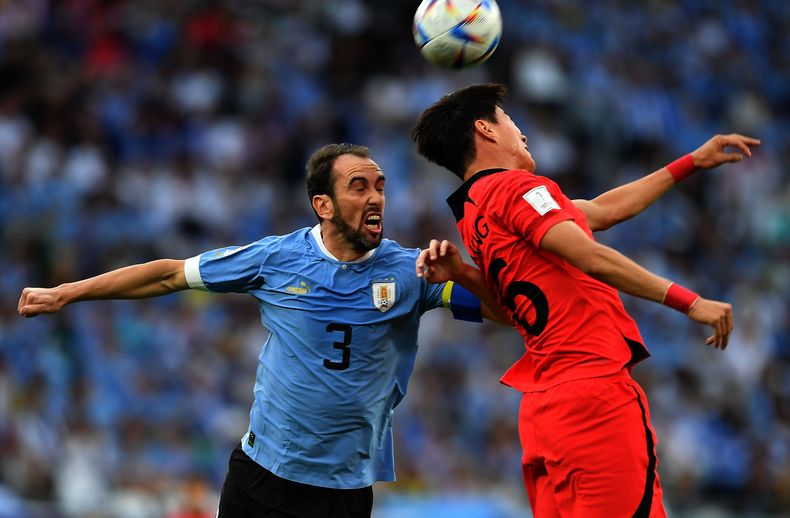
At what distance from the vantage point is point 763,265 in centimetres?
1636

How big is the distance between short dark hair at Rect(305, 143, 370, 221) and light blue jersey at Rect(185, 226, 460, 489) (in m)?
0.26

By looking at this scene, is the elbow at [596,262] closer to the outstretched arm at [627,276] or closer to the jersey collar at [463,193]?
the outstretched arm at [627,276]

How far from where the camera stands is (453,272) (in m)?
5.98

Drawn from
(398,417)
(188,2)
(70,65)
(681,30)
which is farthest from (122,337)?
(681,30)

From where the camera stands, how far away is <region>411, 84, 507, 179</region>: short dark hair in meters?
6.04

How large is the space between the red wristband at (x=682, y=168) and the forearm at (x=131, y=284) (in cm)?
255

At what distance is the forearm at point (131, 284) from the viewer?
632cm

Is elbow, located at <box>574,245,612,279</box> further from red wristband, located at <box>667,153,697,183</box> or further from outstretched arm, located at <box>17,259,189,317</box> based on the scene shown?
outstretched arm, located at <box>17,259,189,317</box>

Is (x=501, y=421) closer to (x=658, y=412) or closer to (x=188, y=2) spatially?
(x=658, y=412)

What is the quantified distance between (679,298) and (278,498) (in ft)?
7.72

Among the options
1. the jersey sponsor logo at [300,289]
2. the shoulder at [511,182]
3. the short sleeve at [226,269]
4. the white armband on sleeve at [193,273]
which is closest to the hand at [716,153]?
the shoulder at [511,182]

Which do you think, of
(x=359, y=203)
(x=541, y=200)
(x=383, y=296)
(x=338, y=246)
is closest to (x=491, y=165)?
(x=541, y=200)

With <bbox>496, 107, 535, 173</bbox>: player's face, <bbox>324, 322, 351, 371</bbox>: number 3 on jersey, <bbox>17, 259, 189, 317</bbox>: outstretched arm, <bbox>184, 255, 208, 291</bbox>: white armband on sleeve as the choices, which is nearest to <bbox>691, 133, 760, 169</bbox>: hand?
<bbox>496, 107, 535, 173</bbox>: player's face

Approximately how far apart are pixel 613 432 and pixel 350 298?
1.60 meters
